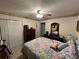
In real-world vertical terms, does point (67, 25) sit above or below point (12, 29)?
above

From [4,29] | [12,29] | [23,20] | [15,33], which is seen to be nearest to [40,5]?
[4,29]

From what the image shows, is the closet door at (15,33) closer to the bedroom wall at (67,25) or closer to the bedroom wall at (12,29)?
the bedroom wall at (12,29)

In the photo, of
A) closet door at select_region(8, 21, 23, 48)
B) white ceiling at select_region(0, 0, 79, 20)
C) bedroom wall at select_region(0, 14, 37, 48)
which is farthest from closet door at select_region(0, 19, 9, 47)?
white ceiling at select_region(0, 0, 79, 20)

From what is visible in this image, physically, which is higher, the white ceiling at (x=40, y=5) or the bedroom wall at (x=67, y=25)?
the white ceiling at (x=40, y=5)

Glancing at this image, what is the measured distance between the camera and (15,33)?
5441mm

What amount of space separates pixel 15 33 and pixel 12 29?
375 mm

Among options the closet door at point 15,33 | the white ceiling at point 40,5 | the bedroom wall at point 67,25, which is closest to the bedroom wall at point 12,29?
the closet door at point 15,33

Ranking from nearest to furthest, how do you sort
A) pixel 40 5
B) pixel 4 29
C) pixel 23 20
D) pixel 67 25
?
1. pixel 40 5
2. pixel 4 29
3. pixel 67 25
4. pixel 23 20

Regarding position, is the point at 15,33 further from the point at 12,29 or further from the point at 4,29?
the point at 4,29

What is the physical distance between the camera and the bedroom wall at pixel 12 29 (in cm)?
465

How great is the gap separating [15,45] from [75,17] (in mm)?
4159

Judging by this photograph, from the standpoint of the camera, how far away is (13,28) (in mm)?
5281

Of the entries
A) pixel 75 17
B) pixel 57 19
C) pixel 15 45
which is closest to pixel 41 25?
pixel 57 19

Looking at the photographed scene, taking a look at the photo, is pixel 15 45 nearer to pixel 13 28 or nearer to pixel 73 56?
pixel 13 28
